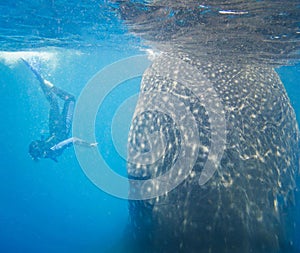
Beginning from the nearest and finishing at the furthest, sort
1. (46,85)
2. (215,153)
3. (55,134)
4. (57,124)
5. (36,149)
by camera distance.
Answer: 1. (215,153)
2. (36,149)
3. (55,134)
4. (57,124)
5. (46,85)

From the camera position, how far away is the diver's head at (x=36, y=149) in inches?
420

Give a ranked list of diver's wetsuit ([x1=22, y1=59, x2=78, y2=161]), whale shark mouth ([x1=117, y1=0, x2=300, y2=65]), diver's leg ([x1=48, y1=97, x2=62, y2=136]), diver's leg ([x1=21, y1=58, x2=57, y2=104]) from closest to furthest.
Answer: whale shark mouth ([x1=117, y1=0, x2=300, y2=65]), diver's wetsuit ([x1=22, y1=59, x2=78, y2=161]), diver's leg ([x1=48, y1=97, x2=62, y2=136]), diver's leg ([x1=21, y1=58, x2=57, y2=104])

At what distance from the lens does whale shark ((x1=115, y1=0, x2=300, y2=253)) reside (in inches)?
151

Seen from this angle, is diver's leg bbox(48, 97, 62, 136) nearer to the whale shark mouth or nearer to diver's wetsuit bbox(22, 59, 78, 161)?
diver's wetsuit bbox(22, 59, 78, 161)

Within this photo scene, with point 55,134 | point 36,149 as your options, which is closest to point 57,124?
point 55,134

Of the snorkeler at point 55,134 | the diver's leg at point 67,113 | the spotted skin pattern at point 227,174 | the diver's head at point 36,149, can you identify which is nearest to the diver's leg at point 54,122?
the snorkeler at point 55,134

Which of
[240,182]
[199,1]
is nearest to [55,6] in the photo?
[199,1]

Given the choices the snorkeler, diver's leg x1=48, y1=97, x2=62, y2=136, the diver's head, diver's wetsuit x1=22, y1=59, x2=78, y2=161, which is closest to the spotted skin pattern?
the snorkeler

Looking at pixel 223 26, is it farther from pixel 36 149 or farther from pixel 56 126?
pixel 36 149

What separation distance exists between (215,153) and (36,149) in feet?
28.8

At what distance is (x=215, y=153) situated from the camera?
4.31 meters

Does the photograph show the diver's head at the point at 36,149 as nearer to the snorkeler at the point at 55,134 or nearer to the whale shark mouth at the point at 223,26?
the snorkeler at the point at 55,134

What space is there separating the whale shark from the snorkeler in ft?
19.9

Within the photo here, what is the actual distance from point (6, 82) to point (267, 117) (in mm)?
51592
